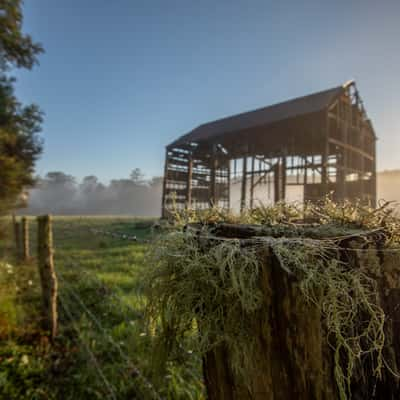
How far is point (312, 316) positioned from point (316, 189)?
11.0 metres

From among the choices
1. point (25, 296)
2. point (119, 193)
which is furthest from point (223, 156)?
point (119, 193)

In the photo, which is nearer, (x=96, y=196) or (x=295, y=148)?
(x=295, y=148)

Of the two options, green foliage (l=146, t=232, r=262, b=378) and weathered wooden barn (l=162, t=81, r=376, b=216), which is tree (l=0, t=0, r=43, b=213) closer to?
weathered wooden barn (l=162, t=81, r=376, b=216)

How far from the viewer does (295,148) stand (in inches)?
476

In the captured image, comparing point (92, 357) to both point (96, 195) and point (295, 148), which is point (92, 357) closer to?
point (295, 148)

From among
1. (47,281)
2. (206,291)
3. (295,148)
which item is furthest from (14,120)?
(295,148)

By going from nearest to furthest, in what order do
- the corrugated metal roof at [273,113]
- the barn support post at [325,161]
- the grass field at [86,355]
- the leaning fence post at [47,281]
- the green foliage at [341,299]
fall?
the green foliage at [341,299] < the grass field at [86,355] < the leaning fence post at [47,281] < the barn support post at [325,161] < the corrugated metal roof at [273,113]

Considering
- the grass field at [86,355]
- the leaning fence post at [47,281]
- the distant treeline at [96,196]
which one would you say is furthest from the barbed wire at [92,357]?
the distant treeline at [96,196]

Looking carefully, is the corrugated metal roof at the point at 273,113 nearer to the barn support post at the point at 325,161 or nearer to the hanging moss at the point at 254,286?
the barn support post at the point at 325,161

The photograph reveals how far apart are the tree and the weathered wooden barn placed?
4827 mm

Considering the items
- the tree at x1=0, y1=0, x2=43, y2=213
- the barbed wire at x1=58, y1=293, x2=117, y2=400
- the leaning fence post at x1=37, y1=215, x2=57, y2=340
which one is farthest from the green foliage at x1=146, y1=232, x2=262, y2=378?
the tree at x1=0, y1=0, x2=43, y2=213

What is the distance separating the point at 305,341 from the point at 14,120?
10146mm

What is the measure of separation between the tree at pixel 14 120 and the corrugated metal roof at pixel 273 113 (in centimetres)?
732

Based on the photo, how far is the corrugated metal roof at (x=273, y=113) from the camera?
9.48 m
